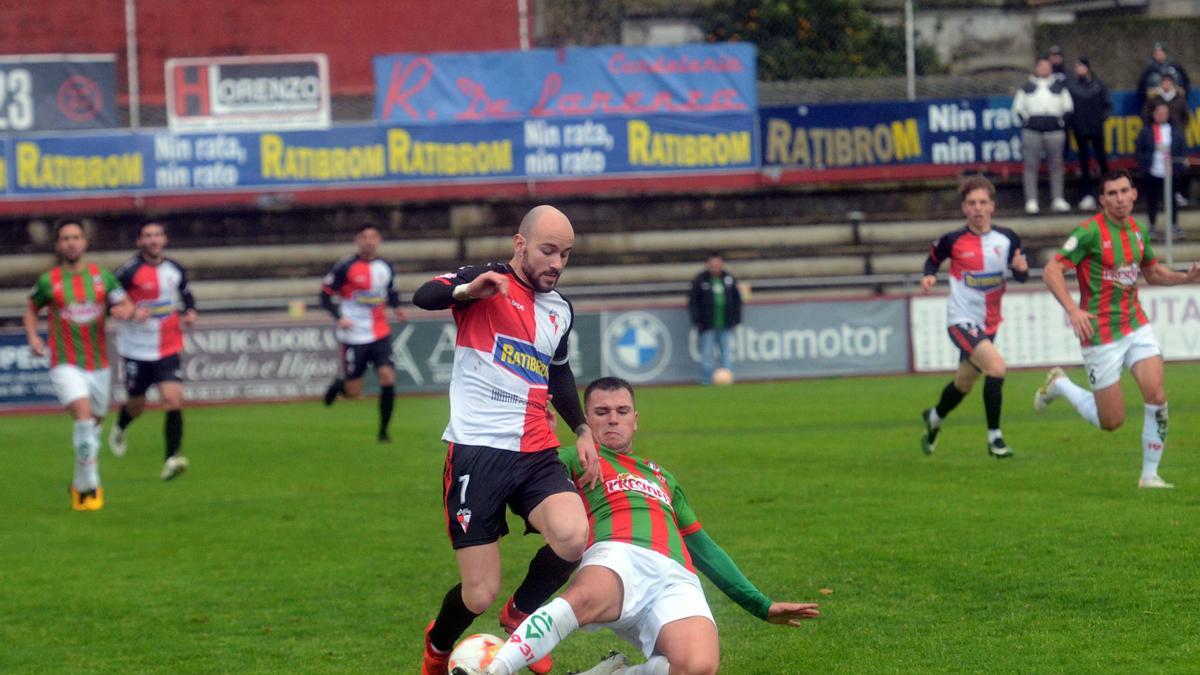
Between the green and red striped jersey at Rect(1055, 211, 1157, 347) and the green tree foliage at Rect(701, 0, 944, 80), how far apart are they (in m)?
16.9

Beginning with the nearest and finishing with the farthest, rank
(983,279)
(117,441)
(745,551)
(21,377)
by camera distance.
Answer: (745,551)
(983,279)
(117,441)
(21,377)

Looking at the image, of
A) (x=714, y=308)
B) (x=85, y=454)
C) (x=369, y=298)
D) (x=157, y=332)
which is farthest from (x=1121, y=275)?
(x=714, y=308)

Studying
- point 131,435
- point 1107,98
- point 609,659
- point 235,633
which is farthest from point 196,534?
point 1107,98

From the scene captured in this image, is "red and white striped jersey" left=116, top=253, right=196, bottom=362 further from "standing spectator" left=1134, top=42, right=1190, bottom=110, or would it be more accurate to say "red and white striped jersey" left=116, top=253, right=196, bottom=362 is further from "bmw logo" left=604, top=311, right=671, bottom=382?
"standing spectator" left=1134, top=42, right=1190, bottom=110

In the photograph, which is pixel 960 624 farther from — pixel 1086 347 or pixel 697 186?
pixel 697 186

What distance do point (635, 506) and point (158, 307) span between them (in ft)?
33.5

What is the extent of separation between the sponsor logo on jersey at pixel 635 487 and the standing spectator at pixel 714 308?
17244 mm

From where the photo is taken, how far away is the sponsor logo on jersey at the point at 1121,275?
1180cm

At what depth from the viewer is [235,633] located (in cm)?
855

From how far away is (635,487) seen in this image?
6.87m

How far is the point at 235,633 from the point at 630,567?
9.69 feet

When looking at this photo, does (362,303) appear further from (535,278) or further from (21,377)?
(535,278)

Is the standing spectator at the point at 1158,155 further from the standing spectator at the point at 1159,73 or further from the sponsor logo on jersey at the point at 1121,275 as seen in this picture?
the sponsor logo on jersey at the point at 1121,275

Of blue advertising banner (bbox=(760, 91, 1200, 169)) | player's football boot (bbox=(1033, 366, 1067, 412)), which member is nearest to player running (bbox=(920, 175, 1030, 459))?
player's football boot (bbox=(1033, 366, 1067, 412))
